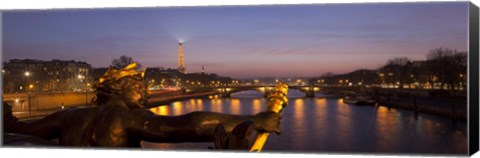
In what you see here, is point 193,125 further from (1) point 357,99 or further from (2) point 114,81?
(1) point 357,99

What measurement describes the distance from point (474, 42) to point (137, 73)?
3.40 m

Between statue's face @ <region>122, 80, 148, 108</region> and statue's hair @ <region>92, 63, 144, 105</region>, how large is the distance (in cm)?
1

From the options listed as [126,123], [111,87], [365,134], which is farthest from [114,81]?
[365,134]

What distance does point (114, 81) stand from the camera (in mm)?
1634

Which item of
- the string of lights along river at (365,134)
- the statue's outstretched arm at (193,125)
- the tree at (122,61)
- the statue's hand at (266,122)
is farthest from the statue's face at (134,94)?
the string of lights along river at (365,134)

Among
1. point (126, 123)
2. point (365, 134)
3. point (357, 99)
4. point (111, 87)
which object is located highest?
point (111, 87)

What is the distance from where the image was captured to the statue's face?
5.38 ft

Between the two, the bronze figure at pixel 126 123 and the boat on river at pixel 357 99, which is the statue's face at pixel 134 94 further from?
the boat on river at pixel 357 99

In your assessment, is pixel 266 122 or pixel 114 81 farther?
pixel 114 81

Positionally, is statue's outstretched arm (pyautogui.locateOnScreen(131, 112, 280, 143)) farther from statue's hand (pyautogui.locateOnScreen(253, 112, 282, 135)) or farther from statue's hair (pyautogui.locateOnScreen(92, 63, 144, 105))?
statue's hair (pyautogui.locateOnScreen(92, 63, 144, 105))

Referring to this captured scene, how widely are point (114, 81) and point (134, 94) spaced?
75 mm

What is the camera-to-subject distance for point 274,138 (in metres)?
12.6

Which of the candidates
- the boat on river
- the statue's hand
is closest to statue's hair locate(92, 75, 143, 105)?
the statue's hand

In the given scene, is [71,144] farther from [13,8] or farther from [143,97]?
[13,8]
